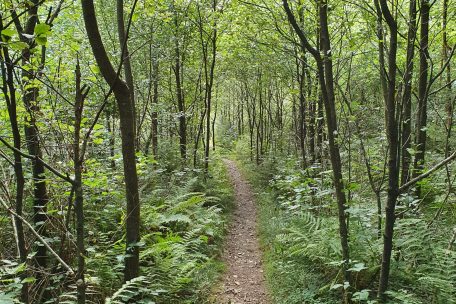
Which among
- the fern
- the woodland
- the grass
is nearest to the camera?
the woodland

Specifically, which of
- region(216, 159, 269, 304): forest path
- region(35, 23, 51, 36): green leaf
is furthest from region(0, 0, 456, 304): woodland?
region(216, 159, 269, 304): forest path

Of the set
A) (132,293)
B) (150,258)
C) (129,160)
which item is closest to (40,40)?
(129,160)

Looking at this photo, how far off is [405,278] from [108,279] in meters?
4.27

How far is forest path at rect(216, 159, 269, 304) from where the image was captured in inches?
246

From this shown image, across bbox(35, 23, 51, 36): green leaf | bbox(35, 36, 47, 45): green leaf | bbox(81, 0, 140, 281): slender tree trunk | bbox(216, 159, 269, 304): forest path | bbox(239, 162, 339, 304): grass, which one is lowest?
bbox(216, 159, 269, 304): forest path

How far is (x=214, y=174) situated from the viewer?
1542 centimetres

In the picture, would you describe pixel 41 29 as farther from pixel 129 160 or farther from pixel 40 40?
pixel 129 160

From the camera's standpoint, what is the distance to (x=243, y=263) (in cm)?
796

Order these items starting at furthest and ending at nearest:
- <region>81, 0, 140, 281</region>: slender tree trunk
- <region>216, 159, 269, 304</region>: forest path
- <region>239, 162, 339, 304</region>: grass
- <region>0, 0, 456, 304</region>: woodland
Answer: <region>216, 159, 269, 304</region>: forest path
<region>239, 162, 339, 304</region>: grass
<region>81, 0, 140, 281</region>: slender tree trunk
<region>0, 0, 456, 304</region>: woodland

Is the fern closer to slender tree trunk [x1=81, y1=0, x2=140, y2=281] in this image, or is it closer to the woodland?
the woodland

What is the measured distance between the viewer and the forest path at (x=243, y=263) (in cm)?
626

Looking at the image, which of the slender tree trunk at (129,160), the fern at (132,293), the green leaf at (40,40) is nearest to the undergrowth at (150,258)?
the fern at (132,293)

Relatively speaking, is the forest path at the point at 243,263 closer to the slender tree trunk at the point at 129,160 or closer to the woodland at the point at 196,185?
the woodland at the point at 196,185

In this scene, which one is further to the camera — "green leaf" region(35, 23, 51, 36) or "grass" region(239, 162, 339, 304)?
"grass" region(239, 162, 339, 304)
